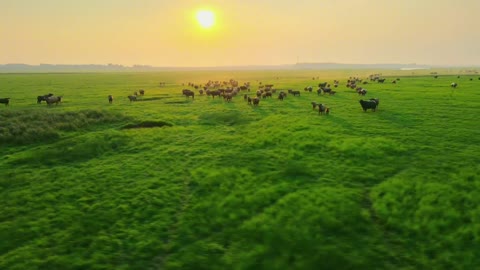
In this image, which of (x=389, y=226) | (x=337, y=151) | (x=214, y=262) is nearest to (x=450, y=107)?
(x=337, y=151)

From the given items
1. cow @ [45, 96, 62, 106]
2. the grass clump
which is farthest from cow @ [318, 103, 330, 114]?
cow @ [45, 96, 62, 106]

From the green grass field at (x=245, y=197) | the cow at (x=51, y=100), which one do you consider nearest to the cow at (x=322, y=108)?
the green grass field at (x=245, y=197)

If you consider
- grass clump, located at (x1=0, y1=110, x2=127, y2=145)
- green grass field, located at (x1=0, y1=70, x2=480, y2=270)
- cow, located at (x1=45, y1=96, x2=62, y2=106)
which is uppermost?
cow, located at (x1=45, y1=96, x2=62, y2=106)

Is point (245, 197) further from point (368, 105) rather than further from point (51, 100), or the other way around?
point (51, 100)

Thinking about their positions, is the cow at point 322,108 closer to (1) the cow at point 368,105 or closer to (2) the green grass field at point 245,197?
(1) the cow at point 368,105

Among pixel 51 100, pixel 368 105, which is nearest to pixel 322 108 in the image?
pixel 368 105

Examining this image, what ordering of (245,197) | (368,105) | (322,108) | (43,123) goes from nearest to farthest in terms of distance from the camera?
(245,197) → (43,123) → (322,108) → (368,105)

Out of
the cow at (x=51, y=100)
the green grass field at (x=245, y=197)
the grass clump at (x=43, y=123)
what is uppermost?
the cow at (x=51, y=100)

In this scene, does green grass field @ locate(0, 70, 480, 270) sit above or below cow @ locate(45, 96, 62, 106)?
below

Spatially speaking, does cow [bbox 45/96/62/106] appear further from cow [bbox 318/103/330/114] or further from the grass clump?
cow [bbox 318/103/330/114]

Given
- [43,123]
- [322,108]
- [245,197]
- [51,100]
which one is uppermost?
[51,100]
